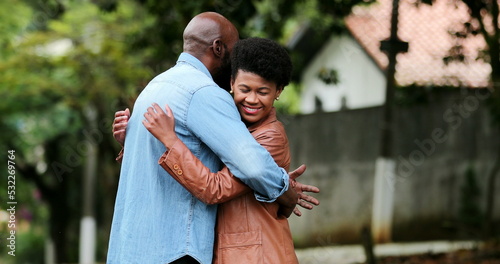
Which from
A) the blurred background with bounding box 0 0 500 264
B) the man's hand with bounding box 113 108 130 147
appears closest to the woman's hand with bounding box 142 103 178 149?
the man's hand with bounding box 113 108 130 147

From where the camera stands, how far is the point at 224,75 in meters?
3.77

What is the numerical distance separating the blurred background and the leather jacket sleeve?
4.81 metres

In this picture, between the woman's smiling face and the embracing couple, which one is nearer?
the embracing couple

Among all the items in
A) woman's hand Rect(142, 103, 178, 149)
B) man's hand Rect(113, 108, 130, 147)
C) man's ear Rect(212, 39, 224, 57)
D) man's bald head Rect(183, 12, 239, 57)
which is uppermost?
man's bald head Rect(183, 12, 239, 57)

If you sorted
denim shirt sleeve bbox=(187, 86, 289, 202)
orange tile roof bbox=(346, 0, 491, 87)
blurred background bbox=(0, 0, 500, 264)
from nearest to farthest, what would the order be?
1. denim shirt sleeve bbox=(187, 86, 289, 202)
2. blurred background bbox=(0, 0, 500, 264)
3. orange tile roof bbox=(346, 0, 491, 87)

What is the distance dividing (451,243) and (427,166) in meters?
1.40

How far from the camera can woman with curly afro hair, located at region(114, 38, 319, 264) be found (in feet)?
10.8

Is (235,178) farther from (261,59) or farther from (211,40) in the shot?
(211,40)

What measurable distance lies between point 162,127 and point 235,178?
1.19 feet

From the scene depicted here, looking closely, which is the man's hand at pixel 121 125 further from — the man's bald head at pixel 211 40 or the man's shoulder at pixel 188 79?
the man's bald head at pixel 211 40

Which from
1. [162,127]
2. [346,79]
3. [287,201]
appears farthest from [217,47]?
[346,79]

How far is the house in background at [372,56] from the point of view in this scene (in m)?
14.0

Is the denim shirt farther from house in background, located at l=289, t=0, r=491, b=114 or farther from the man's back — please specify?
house in background, located at l=289, t=0, r=491, b=114

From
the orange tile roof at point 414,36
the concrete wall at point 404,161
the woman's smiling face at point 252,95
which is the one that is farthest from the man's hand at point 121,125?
the orange tile roof at point 414,36
